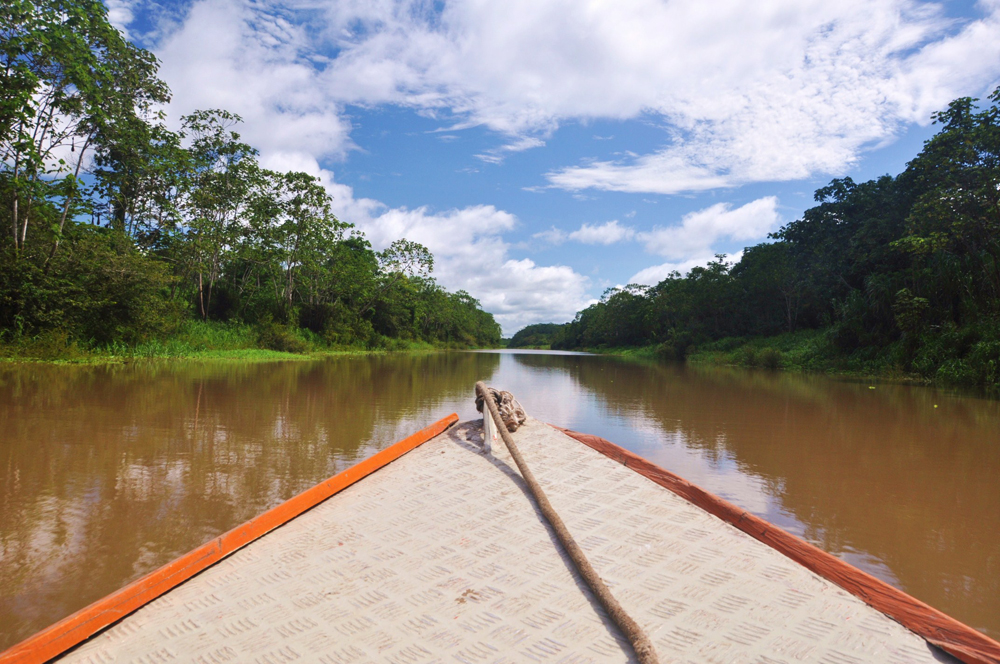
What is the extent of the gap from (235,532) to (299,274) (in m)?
22.4

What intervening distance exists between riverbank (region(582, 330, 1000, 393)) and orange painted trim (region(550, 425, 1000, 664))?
1108 cm

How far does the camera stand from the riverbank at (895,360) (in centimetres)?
1035

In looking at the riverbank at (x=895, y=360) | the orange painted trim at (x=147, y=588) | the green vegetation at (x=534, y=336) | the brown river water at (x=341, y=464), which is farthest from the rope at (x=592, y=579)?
the green vegetation at (x=534, y=336)

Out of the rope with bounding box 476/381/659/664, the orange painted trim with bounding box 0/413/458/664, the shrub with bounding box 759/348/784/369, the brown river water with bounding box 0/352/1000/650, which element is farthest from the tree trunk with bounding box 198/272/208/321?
the shrub with bounding box 759/348/784/369

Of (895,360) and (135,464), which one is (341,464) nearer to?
(135,464)

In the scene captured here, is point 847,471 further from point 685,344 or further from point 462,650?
point 685,344

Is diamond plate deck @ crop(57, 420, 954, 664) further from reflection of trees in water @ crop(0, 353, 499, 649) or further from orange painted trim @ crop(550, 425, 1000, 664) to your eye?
reflection of trees in water @ crop(0, 353, 499, 649)

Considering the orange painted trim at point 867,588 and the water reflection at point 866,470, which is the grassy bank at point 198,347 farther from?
the orange painted trim at point 867,588

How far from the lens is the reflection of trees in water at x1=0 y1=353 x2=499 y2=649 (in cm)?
233

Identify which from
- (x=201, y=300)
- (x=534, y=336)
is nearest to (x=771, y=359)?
(x=201, y=300)

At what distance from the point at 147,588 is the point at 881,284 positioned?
18.8m

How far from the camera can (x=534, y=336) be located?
418 ft

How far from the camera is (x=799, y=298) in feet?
90.6

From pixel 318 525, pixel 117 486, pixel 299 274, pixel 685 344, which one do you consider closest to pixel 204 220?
pixel 299 274
